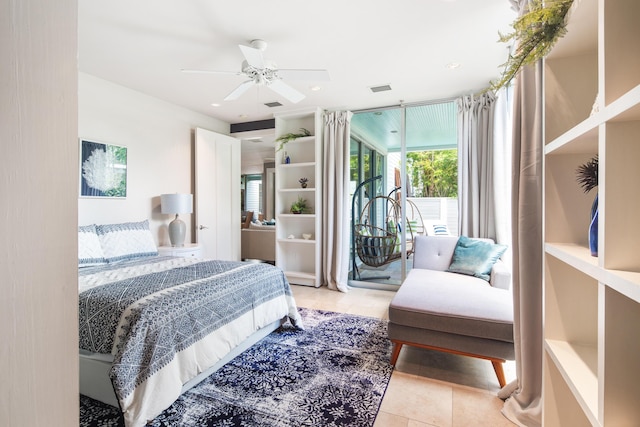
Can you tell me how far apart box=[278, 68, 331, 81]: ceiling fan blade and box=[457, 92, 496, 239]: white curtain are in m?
2.05

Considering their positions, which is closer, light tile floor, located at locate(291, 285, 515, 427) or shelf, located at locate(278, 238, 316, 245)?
light tile floor, located at locate(291, 285, 515, 427)

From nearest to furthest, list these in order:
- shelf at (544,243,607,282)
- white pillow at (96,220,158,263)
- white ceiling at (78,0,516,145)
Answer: shelf at (544,243,607,282) < white ceiling at (78,0,516,145) < white pillow at (96,220,158,263)

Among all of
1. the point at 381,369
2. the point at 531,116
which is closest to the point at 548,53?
the point at 531,116

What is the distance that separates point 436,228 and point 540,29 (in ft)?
11.2

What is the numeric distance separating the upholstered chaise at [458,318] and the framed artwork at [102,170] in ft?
10.8

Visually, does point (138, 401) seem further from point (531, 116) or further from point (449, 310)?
point (531, 116)

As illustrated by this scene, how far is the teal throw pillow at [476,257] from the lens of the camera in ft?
9.96

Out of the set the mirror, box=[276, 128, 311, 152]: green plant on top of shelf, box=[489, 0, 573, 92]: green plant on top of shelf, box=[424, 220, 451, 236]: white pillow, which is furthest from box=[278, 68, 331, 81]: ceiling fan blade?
the mirror

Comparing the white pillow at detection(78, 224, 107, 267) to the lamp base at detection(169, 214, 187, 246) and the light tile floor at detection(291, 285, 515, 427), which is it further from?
the light tile floor at detection(291, 285, 515, 427)

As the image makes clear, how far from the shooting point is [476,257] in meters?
3.13

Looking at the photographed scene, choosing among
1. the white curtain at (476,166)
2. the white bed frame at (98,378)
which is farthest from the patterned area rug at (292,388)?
the white curtain at (476,166)

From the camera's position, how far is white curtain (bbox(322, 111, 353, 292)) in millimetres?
4469

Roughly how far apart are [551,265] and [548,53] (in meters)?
0.74

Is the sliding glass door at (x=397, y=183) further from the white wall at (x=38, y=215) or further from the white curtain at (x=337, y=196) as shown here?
the white wall at (x=38, y=215)
